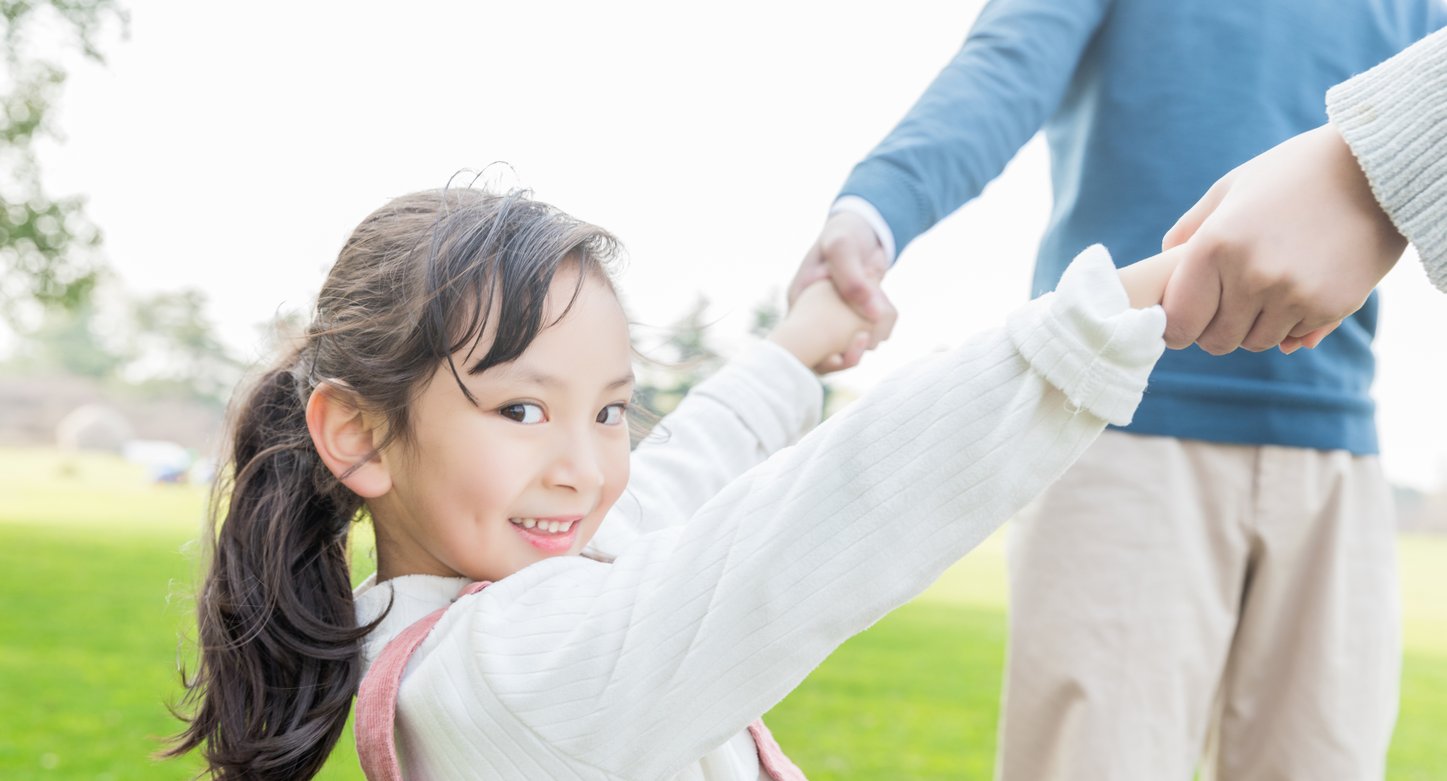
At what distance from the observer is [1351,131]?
0.79m

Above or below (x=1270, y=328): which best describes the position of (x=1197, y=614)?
below

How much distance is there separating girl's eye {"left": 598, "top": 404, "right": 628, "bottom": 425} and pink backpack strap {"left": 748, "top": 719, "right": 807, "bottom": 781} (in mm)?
312

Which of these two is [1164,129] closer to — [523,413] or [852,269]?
[852,269]

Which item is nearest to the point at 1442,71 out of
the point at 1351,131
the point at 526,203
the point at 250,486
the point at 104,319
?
the point at 1351,131

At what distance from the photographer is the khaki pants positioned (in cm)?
127

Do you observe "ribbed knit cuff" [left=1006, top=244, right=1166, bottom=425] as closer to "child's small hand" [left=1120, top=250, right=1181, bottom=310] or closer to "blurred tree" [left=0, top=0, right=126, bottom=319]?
"child's small hand" [left=1120, top=250, right=1181, bottom=310]

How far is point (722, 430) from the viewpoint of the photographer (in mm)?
1355

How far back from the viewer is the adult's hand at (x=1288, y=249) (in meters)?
0.78

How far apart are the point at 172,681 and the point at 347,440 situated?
171 inches

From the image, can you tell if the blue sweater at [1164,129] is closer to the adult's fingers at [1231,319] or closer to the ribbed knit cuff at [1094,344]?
the adult's fingers at [1231,319]

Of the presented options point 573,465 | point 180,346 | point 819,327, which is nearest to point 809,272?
point 819,327

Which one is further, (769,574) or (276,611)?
(276,611)

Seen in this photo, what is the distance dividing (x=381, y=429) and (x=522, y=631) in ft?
0.82

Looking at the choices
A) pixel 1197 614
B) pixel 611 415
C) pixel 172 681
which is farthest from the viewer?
pixel 172 681
